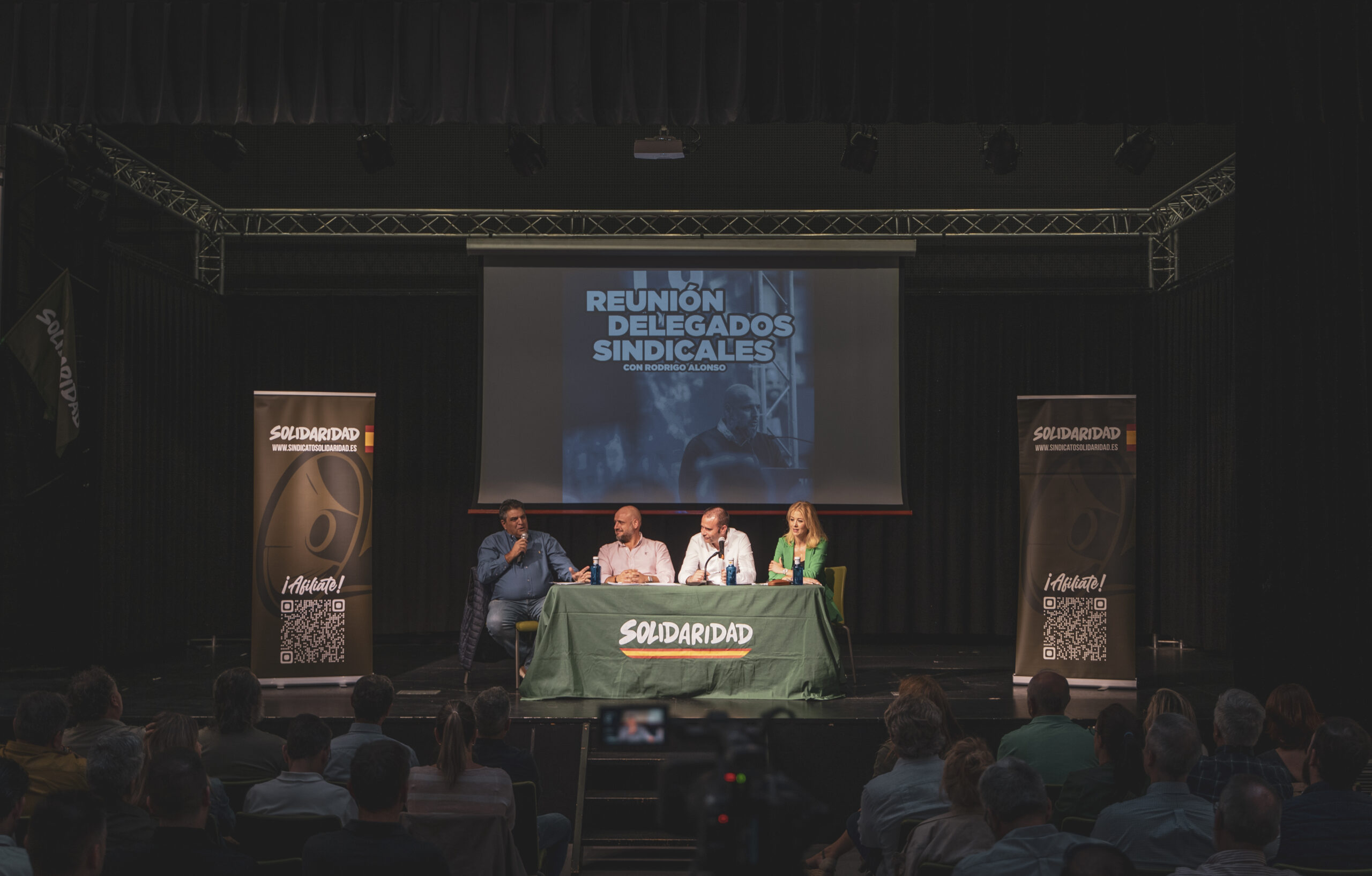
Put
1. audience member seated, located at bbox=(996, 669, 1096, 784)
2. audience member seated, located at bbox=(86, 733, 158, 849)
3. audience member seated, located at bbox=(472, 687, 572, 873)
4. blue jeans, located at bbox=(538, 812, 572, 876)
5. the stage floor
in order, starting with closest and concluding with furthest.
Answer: audience member seated, located at bbox=(86, 733, 158, 849) → audience member seated, located at bbox=(472, 687, 572, 873) → audience member seated, located at bbox=(996, 669, 1096, 784) → blue jeans, located at bbox=(538, 812, 572, 876) → the stage floor

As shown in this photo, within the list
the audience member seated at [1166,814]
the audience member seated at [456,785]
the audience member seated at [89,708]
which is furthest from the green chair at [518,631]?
the audience member seated at [1166,814]

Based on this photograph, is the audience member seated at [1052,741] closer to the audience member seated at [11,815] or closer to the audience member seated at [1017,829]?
the audience member seated at [1017,829]

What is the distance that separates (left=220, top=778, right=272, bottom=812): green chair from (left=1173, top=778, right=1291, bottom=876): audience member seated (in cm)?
268

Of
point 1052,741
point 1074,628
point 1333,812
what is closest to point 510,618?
point 1074,628

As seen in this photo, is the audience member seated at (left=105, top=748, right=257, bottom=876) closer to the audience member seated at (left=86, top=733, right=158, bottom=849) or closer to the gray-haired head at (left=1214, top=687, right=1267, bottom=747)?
the audience member seated at (left=86, top=733, right=158, bottom=849)

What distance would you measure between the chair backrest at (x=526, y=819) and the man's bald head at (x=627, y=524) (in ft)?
11.9

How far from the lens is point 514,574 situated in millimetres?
7078

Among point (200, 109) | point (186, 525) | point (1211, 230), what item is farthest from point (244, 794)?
point (1211, 230)

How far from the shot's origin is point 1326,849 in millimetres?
2852

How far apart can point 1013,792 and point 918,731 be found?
31.9 inches

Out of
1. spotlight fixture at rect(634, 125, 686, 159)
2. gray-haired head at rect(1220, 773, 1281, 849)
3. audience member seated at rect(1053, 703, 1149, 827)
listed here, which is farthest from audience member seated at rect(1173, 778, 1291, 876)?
spotlight fixture at rect(634, 125, 686, 159)

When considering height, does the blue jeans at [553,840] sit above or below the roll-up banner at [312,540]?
below

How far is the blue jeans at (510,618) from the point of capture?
697 centimetres

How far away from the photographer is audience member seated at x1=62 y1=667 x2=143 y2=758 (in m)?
3.68
